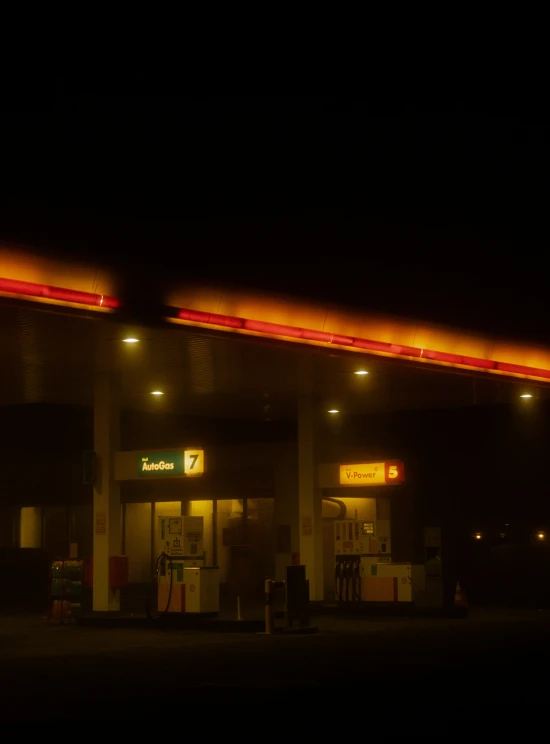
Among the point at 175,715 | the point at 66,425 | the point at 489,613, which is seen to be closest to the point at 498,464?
the point at 489,613

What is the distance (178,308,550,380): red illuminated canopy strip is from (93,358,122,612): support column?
7.00 meters

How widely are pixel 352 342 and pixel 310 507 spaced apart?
29.7ft

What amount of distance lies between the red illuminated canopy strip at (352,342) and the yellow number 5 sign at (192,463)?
217 inches

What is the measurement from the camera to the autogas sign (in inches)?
916

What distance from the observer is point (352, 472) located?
26.4 meters

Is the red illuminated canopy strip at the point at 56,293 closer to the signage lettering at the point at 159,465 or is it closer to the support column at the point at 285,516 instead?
the signage lettering at the point at 159,465

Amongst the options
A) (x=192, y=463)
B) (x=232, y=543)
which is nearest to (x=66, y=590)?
(x=192, y=463)

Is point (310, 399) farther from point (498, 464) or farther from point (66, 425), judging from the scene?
point (66, 425)

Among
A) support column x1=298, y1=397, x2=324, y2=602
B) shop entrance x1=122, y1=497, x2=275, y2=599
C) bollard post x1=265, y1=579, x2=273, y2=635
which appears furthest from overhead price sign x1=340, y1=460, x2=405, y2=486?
shop entrance x1=122, y1=497, x2=275, y2=599

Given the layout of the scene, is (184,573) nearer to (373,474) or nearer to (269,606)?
(269,606)

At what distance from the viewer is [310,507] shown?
2698cm

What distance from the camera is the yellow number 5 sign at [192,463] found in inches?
914

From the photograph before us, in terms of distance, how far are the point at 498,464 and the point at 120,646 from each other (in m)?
15.7

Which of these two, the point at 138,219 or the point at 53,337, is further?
the point at 53,337
